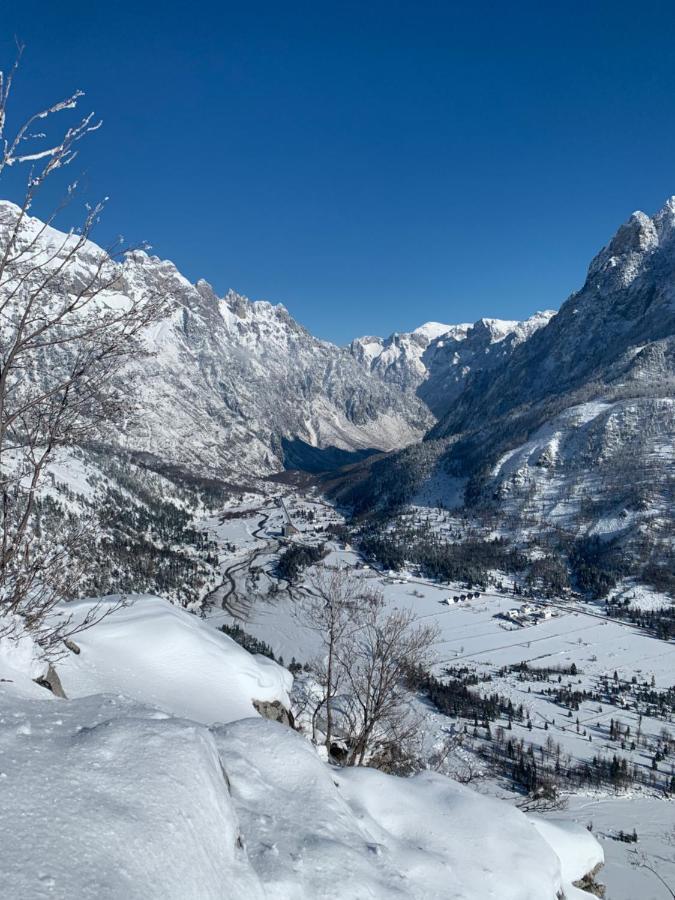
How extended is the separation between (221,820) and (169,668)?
26.3 ft

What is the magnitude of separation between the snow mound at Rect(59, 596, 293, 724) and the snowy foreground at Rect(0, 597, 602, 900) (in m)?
3.11

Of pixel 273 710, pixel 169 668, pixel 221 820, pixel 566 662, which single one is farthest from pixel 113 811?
pixel 566 662

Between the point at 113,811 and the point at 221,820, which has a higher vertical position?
the point at 113,811

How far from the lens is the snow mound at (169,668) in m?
9.95

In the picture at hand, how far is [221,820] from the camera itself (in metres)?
4.24

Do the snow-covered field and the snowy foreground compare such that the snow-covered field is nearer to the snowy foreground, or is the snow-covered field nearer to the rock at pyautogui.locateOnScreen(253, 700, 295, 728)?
the rock at pyautogui.locateOnScreen(253, 700, 295, 728)

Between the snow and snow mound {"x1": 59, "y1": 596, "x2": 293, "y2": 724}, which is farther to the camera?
snow mound {"x1": 59, "y1": 596, "x2": 293, "y2": 724}

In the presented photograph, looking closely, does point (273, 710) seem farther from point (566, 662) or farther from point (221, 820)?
point (566, 662)

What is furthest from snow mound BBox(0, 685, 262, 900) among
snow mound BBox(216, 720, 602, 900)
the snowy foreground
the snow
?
the snow

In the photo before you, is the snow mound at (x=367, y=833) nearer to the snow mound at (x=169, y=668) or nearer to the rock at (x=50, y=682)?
the rock at (x=50, y=682)

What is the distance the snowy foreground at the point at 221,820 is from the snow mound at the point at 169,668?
3106 millimetres

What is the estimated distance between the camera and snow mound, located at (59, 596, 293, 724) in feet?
32.7

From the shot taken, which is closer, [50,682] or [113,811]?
[113,811]

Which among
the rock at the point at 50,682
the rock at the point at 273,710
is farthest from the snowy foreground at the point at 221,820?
the rock at the point at 273,710
